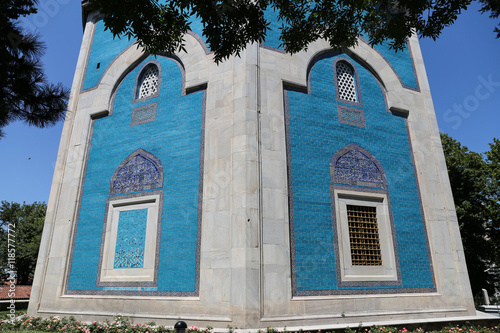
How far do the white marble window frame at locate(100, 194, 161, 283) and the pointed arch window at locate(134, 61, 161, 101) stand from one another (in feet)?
10.6

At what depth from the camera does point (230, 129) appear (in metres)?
8.23

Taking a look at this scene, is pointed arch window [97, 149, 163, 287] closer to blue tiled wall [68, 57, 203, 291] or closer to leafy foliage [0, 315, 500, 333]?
blue tiled wall [68, 57, 203, 291]

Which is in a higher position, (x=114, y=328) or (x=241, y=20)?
(x=241, y=20)

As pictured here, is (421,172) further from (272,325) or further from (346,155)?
(272,325)

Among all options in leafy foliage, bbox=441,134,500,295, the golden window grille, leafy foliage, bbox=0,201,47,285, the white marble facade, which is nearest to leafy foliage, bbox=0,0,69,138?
the white marble facade

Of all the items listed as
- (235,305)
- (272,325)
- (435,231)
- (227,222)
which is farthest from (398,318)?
(227,222)

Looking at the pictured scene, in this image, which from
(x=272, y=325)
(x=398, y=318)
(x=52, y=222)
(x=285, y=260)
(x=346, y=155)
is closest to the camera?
(x=272, y=325)

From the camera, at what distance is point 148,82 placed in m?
10.6

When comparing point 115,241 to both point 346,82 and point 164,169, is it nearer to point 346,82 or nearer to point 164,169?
point 164,169

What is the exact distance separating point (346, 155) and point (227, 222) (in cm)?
387

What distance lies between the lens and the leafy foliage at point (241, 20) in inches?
187

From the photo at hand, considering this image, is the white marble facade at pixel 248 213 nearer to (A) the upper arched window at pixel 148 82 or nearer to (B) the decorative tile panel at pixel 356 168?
(A) the upper arched window at pixel 148 82

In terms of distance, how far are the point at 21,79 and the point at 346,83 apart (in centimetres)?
830

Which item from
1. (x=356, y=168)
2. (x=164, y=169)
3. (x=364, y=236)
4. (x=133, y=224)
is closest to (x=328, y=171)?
(x=356, y=168)
